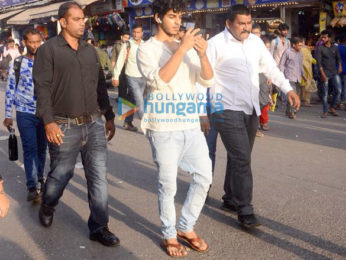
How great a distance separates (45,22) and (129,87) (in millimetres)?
18935

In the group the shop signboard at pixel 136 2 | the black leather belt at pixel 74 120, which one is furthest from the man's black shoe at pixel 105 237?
the shop signboard at pixel 136 2

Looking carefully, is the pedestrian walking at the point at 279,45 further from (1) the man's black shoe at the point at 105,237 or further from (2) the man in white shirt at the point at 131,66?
(1) the man's black shoe at the point at 105,237

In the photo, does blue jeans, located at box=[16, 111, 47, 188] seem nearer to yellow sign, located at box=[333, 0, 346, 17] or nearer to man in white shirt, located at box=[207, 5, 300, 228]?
man in white shirt, located at box=[207, 5, 300, 228]

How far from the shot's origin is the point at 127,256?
148 inches

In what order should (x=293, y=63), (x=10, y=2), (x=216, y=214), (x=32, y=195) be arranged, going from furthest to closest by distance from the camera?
(x=10, y=2) → (x=293, y=63) → (x=32, y=195) → (x=216, y=214)

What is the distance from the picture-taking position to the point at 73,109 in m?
3.96

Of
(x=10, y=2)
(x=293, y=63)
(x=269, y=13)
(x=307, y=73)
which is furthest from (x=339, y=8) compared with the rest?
(x=10, y=2)

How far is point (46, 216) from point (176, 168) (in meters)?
1.44

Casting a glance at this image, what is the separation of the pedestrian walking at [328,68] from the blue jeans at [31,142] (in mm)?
6599

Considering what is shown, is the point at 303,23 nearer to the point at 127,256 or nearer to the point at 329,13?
the point at 329,13

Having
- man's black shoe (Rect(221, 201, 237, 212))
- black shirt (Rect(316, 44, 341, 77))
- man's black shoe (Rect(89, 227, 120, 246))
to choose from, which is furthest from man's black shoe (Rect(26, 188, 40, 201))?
black shirt (Rect(316, 44, 341, 77))

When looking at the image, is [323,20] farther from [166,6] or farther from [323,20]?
[166,6]

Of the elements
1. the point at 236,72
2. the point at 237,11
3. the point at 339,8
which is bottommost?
the point at 236,72

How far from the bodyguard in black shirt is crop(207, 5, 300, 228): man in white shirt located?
1031 millimetres
